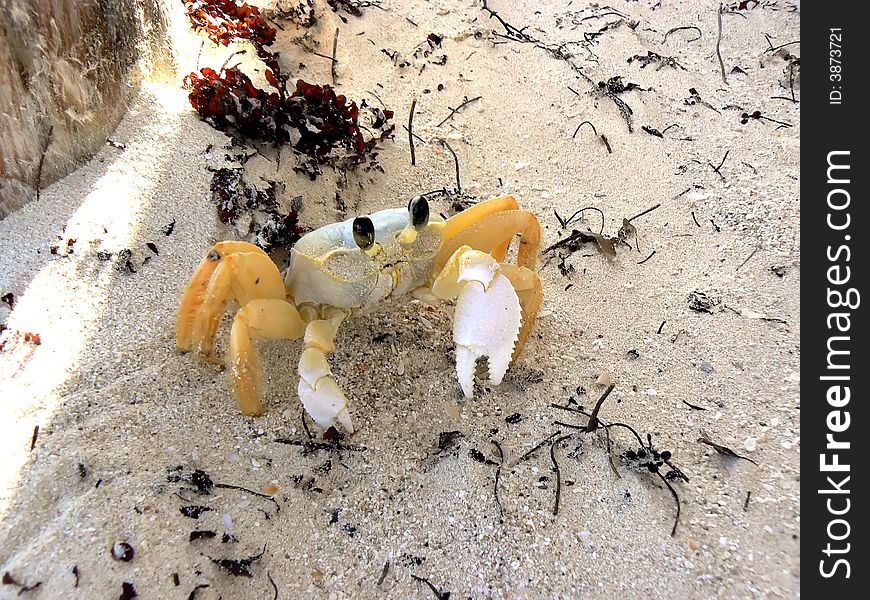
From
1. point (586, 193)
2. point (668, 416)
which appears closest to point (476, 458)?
point (668, 416)

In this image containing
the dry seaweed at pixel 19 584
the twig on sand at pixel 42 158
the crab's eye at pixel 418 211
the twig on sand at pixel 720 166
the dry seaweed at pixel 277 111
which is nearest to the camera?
the dry seaweed at pixel 19 584

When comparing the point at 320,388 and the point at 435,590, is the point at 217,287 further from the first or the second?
the point at 435,590

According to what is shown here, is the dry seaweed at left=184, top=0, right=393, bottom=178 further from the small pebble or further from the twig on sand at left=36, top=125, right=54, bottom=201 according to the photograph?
the small pebble

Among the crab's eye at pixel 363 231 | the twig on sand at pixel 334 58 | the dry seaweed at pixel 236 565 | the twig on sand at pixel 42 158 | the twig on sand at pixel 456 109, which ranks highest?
the twig on sand at pixel 334 58

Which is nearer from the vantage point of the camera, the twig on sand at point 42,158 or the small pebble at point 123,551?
the small pebble at point 123,551

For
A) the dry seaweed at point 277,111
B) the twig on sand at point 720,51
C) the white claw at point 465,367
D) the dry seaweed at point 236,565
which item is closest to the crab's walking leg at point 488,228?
the white claw at point 465,367

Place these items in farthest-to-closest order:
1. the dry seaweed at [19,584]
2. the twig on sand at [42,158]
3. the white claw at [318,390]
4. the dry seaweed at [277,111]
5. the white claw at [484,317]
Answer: the dry seaweed at [277,111] < the twig on sand at [42,158] < the white claw at [484,317] < the white claw at [318,390] < the dry seaweed at [19,584]

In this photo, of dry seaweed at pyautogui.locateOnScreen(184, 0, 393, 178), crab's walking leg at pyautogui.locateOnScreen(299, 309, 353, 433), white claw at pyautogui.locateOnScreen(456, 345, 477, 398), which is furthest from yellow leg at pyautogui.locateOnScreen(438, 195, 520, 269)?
dry seaweed at pyautogui.locateOnScreen(184, 0, 393, 178)

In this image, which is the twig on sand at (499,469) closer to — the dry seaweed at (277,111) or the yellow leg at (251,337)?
the yellow leg at (251,337)

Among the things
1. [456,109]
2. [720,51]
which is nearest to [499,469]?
[456,109]
